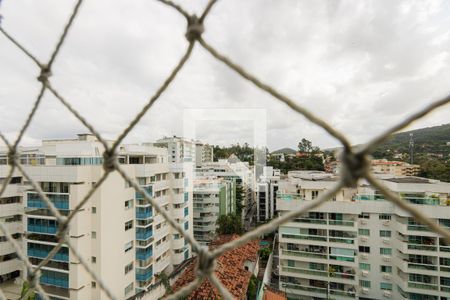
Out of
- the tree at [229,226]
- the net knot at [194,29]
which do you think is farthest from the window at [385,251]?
the net knot at [194,29]

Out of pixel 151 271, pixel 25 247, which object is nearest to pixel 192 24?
pixel 25 247

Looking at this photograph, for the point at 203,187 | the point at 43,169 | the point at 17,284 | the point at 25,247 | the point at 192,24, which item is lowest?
the point at 17,284

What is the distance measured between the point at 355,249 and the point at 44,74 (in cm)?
702

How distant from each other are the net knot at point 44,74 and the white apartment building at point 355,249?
604 centimetres

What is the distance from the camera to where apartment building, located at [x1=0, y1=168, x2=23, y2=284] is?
19.3ft

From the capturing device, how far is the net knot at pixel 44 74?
1.84 feet

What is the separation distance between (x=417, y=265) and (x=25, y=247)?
7873 millimetres

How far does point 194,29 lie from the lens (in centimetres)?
37

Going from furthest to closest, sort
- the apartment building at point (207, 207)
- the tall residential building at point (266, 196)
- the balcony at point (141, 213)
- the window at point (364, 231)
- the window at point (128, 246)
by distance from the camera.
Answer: the tall residential building at point (266, 196) → the apartment building at point (207, 207) → the window at point (364, 231) → the balcony at point (141, 213) → the window at point (128, 246)

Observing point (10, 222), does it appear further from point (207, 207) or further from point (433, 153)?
point (433, 153)

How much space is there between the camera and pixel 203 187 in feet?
32.1

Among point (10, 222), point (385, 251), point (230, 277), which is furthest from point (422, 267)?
point (10, 222)

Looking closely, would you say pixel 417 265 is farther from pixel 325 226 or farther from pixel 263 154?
pixel 263 154

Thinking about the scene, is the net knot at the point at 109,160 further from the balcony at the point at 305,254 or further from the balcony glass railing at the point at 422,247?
the balcony glass railing at the point at 422,247
